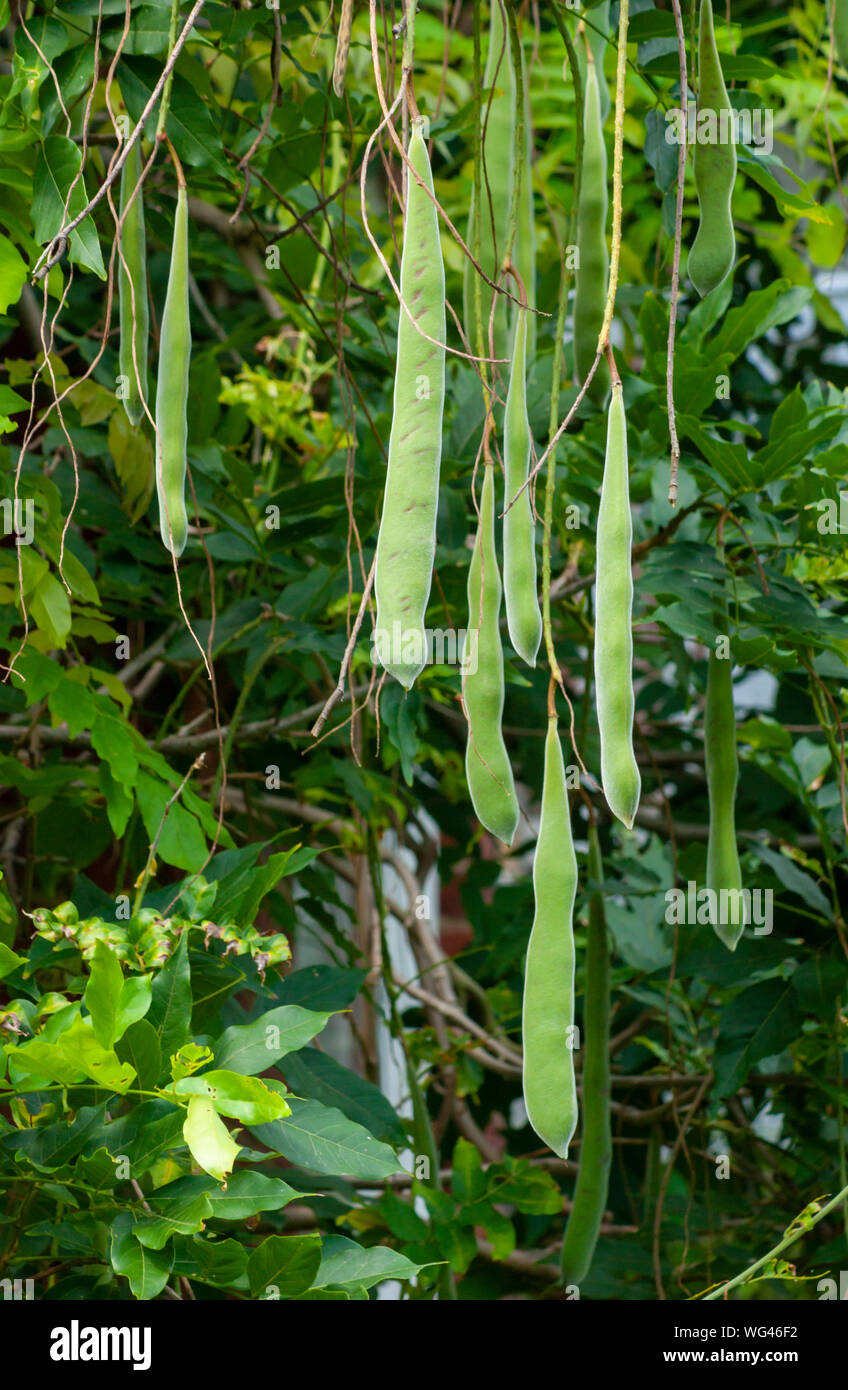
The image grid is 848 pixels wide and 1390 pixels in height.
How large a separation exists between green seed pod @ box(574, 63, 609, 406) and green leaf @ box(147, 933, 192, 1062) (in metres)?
0.55

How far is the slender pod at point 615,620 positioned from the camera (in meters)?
0.63

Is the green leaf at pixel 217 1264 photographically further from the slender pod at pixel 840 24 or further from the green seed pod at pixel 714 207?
the slender pod at pixel 840 24

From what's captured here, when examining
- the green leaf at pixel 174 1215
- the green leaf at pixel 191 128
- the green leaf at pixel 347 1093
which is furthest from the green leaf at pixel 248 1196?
the green leaf at pixel 191 128

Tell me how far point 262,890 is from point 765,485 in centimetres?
66

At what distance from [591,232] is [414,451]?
40cm

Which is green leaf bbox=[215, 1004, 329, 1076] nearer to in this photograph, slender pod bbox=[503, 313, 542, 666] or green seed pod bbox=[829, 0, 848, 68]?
slender pod bbox=[503, 313, 542, 666]

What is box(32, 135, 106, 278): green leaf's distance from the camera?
0.94 metres

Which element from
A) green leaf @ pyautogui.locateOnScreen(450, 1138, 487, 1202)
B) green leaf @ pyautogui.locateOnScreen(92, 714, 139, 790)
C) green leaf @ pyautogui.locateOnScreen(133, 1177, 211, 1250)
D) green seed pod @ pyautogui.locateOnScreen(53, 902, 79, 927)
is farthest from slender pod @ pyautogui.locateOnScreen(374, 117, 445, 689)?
green leaf @ pyautogui.locateOnScreen(450, 1138, 487, 1202)

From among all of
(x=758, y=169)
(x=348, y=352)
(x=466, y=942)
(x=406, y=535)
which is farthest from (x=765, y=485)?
(x=466, y=942)

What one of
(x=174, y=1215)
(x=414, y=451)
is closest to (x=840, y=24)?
(x=414, y=451)

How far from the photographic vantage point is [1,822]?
1.65 meters

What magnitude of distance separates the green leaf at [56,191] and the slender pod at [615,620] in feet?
1.57

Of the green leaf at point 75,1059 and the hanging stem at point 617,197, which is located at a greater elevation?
the hanging stem at point 617,197

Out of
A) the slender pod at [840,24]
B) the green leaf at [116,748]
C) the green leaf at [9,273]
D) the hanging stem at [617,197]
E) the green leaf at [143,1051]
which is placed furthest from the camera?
the green leaf at [116,748]
